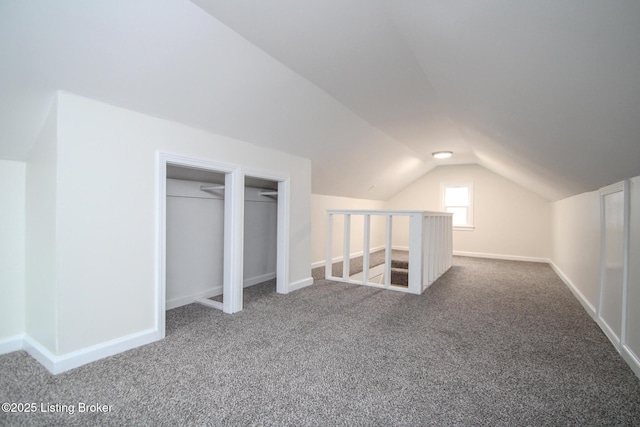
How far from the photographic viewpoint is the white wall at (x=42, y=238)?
194 centimetres

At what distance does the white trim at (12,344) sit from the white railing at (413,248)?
11.1 ft

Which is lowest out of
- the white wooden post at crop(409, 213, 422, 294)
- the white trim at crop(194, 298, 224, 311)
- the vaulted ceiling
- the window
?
the white trim at crop(194, 298, 224, 311)

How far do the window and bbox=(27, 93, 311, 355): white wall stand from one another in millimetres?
7055

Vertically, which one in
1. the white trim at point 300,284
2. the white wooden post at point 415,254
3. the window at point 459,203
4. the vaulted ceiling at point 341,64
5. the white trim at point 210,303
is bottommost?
the white trim at point 210,303

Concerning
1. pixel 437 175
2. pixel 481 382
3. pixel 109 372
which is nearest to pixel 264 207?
pixel 109 372

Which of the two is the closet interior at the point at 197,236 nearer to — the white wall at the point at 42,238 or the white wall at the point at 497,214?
the white wall at the point at 42,238

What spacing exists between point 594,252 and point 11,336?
547 centimetres

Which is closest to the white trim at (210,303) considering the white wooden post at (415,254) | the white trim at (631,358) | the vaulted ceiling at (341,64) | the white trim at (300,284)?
the white trim at (300,284)

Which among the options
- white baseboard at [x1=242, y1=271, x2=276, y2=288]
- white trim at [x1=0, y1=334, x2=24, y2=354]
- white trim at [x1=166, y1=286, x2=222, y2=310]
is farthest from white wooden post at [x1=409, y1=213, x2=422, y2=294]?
white trim at [x1=0, y1=334, x2=24, y2=354]

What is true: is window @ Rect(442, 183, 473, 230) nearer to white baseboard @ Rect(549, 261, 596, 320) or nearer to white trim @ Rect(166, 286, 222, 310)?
white baseboard @ Rect(549, 261, 596, 320)

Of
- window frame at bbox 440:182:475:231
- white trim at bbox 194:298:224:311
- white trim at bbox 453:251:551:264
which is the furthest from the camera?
window frame at bbox 440:182:475:231

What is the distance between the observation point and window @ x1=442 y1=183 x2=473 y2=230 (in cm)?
762

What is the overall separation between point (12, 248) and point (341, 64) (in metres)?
3.00

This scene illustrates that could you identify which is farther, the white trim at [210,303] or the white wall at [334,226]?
the white wall at [334,226]
